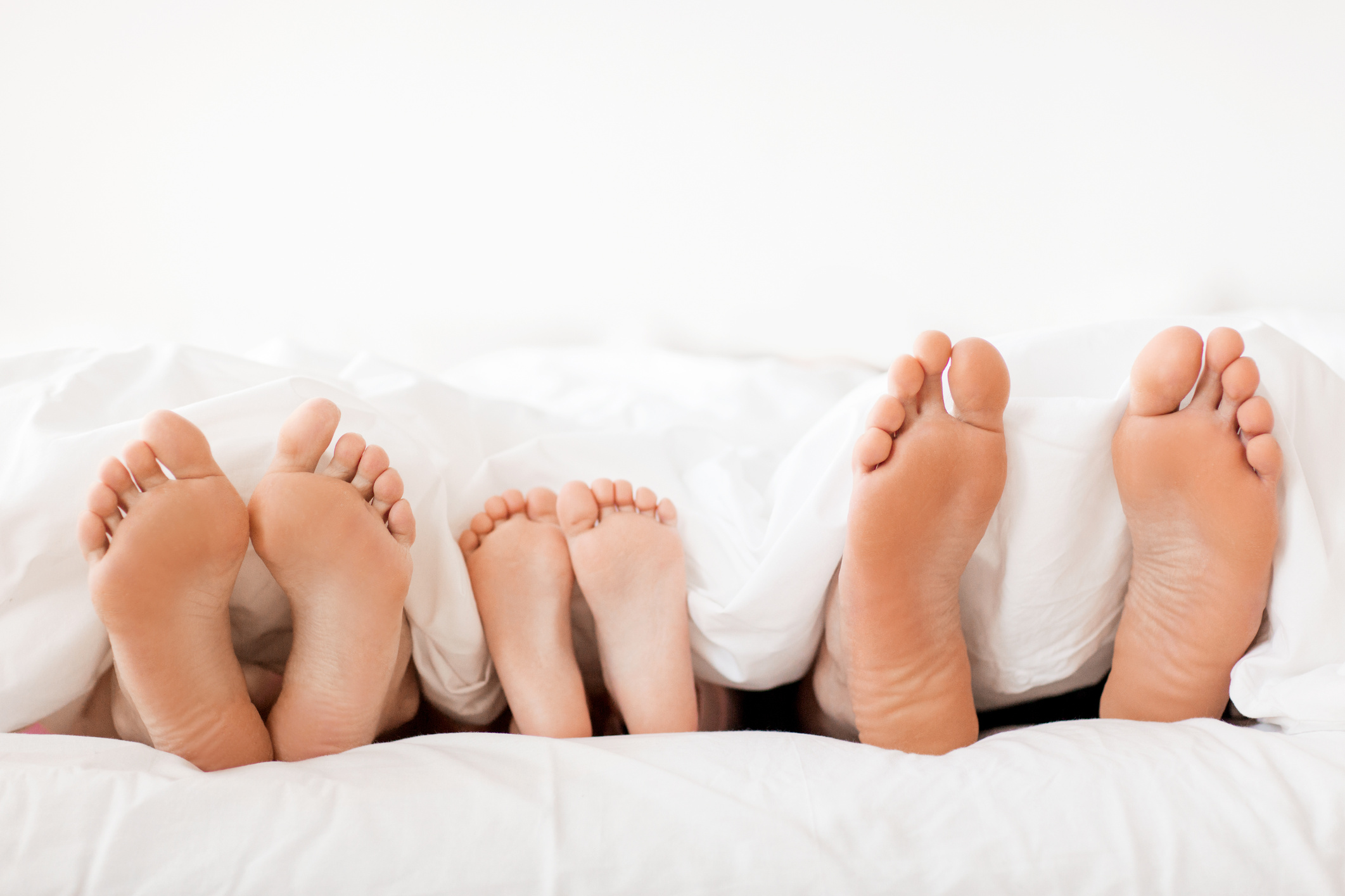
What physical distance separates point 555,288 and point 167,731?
683 mm

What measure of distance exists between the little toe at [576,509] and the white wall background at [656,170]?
1.50 ft

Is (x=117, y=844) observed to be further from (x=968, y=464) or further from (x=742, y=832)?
(x=968, y=464)

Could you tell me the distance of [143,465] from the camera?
1.70 feet

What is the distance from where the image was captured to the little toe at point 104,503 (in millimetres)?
511

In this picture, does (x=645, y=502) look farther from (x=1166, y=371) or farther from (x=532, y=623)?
(x=1166, y=371)

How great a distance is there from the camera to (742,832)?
49cm

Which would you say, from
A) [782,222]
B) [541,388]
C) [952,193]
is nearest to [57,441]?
[541,388]

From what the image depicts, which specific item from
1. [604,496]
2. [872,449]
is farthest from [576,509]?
[872,449]

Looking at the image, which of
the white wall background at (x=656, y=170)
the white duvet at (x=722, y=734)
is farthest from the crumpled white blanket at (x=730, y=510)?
the white wall background at (x=656, y=170)

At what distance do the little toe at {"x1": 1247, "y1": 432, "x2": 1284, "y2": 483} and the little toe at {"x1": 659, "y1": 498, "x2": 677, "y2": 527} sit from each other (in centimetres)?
41

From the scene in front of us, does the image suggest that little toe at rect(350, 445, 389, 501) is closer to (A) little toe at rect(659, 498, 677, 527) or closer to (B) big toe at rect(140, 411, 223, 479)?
(B) big toe at rect(140, 411, 223, 479)

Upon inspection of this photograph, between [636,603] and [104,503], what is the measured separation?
0.37 m

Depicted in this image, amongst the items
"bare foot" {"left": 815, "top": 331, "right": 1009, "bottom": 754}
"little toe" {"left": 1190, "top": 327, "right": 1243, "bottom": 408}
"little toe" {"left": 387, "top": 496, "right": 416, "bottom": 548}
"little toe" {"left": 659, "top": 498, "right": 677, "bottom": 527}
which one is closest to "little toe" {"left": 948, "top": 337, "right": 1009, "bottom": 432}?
"bare foot" {"left": 815, "top": 331, "right": 1009, "bottom": 754}

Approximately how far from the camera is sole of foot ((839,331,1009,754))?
571 millimetres
